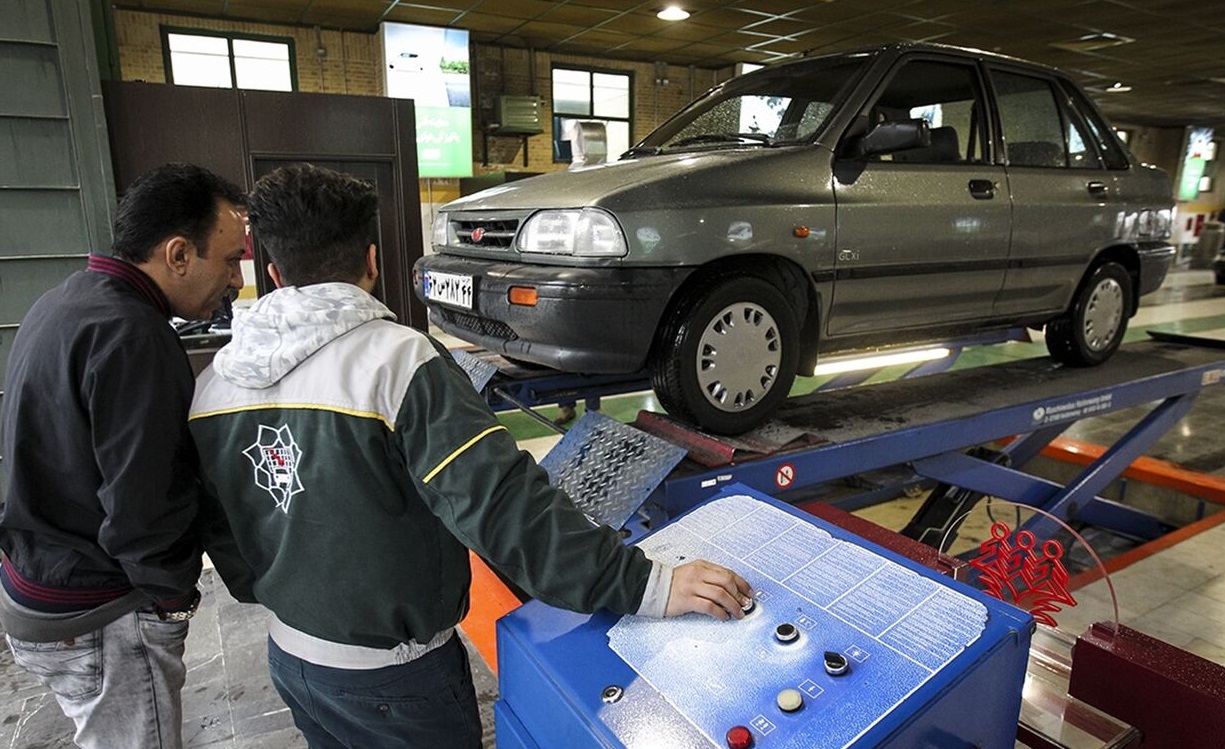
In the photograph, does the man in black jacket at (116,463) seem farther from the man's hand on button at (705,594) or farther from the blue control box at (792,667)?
the man's hand on button at (705,594)

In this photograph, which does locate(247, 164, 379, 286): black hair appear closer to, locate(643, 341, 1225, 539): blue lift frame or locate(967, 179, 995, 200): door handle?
locate(643, 341, 1225, 539): blue lift frame

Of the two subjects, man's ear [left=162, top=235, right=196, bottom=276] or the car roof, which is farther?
the car roof

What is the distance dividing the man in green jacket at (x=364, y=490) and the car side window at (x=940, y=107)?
95.0 inches

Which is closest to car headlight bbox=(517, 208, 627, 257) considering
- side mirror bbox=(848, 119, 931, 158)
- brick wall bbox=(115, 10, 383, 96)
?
side mirror bbox=(848, 119, 931, 158)

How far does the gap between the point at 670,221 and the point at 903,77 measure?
140cm

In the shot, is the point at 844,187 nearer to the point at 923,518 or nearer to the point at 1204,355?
the point at 923,518

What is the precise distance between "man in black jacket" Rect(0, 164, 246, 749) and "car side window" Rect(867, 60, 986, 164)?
2.53 meters

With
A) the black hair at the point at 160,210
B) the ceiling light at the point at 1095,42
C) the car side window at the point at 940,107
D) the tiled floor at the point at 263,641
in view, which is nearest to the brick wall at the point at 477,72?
the ceiling light at the point at 1095,42

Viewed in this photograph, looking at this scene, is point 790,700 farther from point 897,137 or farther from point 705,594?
point 897,137

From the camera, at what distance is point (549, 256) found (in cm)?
244

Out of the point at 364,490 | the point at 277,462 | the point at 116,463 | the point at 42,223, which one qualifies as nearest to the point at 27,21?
the point at 42,223

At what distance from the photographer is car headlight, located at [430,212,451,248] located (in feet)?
10.3

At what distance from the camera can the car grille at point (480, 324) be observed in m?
2.61

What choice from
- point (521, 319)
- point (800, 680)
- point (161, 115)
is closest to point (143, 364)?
point (800, 680)
